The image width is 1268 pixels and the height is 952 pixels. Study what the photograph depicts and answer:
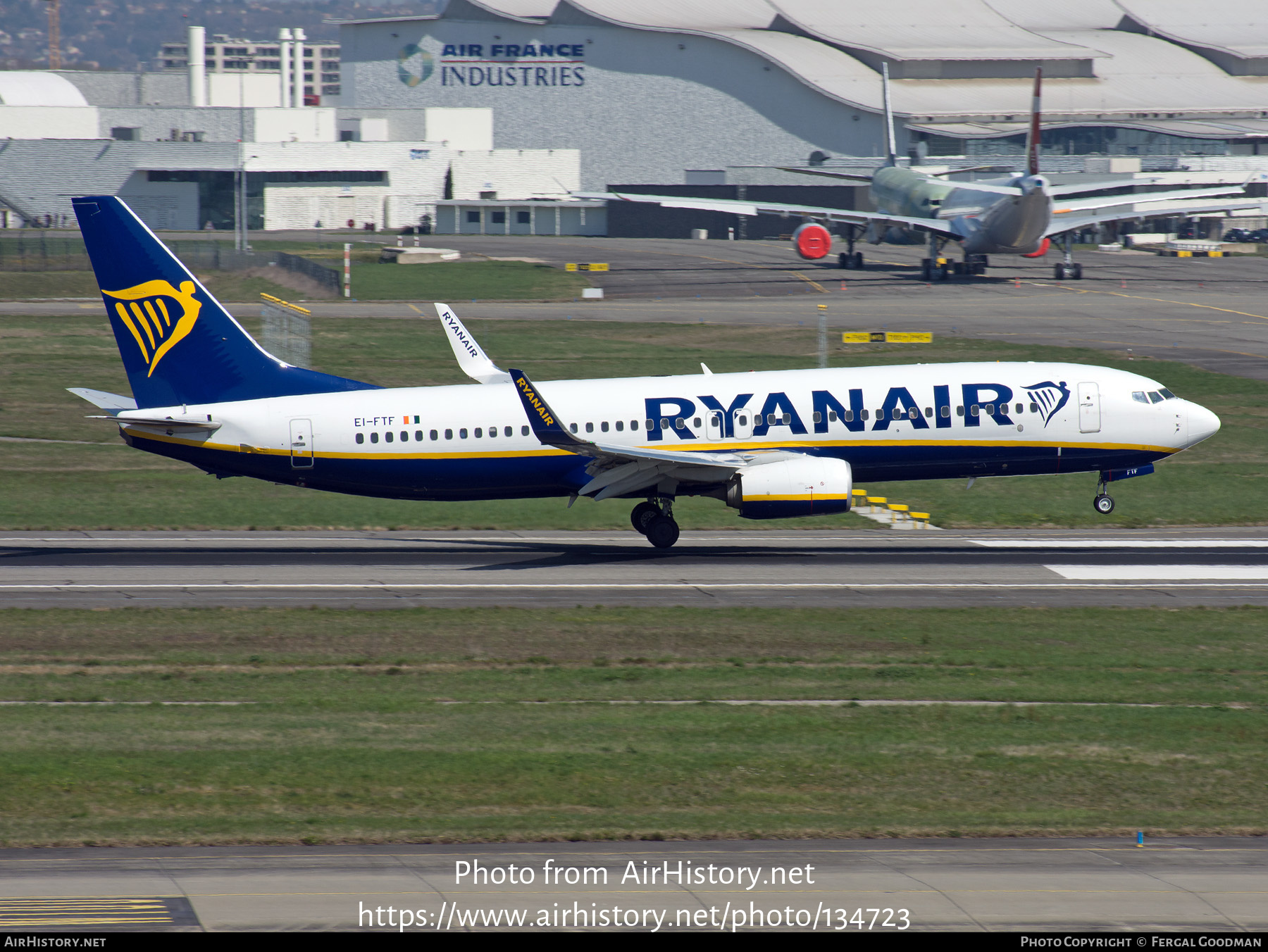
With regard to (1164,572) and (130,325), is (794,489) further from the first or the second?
(130,325)

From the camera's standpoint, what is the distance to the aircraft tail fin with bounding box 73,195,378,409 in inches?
1492

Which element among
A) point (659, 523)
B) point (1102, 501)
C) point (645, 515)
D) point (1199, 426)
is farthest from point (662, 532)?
point (1199, 426)

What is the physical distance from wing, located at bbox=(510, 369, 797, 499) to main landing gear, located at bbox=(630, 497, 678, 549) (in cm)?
164

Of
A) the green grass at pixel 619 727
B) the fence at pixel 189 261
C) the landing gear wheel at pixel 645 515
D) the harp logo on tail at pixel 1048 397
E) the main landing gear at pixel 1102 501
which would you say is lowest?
the green grass at pixel 619 727

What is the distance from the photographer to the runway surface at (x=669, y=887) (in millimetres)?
15625

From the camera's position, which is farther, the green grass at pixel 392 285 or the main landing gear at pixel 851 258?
the main landing gear at pixel 851 258

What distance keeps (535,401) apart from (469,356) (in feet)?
25.4

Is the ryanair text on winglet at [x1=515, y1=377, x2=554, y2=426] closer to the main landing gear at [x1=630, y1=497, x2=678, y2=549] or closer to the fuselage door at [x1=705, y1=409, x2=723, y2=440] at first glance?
the fuselage door at [x1=705, y1=409, x2=723, y2=440]

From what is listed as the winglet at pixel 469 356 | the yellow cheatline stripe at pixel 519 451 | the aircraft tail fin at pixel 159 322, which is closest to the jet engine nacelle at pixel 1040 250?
the yellow cheatline stripe at pixel 519 451

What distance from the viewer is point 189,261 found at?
369 ft

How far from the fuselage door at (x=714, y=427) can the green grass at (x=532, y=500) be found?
602 centimetres

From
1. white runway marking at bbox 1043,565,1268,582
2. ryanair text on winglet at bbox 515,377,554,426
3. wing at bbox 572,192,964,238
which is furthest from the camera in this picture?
wing at bbox 572,192,964,238

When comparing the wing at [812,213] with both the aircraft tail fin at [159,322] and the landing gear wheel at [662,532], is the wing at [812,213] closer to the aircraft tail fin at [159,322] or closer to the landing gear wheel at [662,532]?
the landing gear wheel at [662,532]

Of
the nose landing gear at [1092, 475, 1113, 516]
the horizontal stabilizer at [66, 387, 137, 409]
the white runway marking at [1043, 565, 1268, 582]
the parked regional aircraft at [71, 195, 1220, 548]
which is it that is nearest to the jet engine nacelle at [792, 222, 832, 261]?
the nose landing gear at [1092, 475, 1113, 516]
